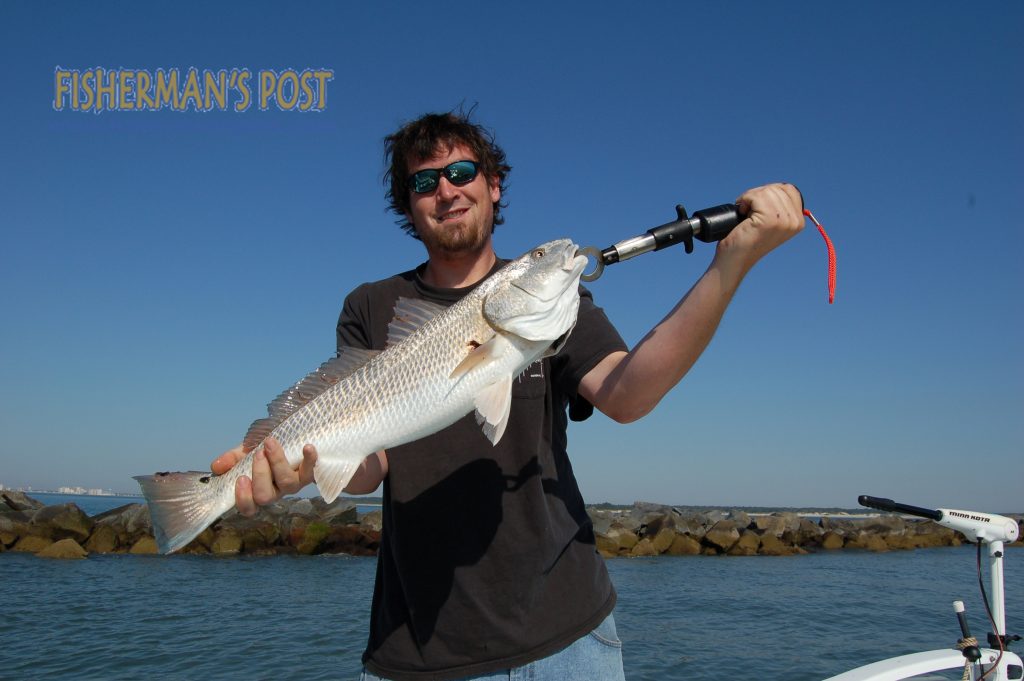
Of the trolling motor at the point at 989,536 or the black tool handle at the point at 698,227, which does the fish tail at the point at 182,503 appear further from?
the trolling motor at the point at 989,536

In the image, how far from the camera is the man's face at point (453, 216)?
11.2 feet

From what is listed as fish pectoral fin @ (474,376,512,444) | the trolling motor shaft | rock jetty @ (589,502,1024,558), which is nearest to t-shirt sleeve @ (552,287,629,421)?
the trolling motor shaft

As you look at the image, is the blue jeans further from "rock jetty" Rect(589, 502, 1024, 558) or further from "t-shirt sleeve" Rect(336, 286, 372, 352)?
"rock jetty" Rect(589, 502, 1024, 558)

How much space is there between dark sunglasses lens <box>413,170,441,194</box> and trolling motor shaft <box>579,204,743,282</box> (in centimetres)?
106

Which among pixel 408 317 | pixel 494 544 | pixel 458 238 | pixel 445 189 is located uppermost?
pixel 445 189

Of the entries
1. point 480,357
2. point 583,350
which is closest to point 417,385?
point 480,357

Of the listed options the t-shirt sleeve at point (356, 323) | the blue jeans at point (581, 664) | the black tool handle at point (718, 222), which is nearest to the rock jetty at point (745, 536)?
the t-shirt sleeve at point (356, 323)

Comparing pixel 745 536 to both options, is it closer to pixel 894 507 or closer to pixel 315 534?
pixel 315 534

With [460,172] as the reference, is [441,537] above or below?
below

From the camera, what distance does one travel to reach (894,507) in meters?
4.57

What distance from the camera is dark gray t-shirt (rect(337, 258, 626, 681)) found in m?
2.76

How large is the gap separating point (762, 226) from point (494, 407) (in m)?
1.18

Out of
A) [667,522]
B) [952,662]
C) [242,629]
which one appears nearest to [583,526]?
[952,662]

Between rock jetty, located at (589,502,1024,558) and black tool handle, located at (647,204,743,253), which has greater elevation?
black tool handle, located at (647,204,743,253)
